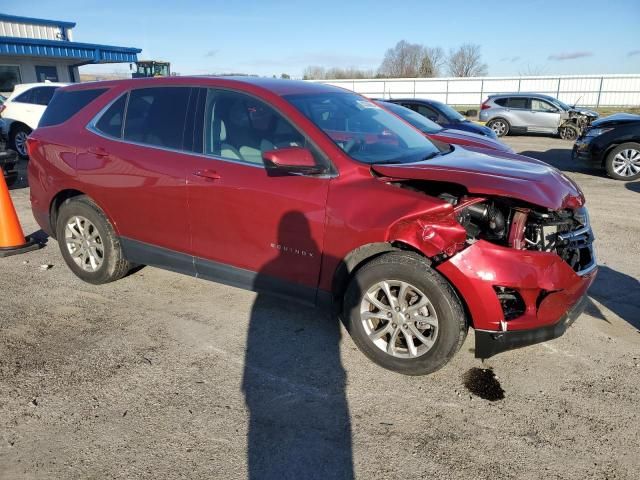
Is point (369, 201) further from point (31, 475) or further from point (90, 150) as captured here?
point (90, 150)

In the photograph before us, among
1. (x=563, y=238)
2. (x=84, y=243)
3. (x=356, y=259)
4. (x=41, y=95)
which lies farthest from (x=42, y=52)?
(x=563, y=238)

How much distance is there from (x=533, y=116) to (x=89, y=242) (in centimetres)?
1802

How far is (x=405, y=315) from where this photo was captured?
10.1 ft

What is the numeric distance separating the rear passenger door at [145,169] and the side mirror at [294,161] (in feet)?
Answer: 3.05

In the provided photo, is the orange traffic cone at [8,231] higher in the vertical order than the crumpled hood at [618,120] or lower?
lower

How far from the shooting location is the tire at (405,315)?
2.92 meters

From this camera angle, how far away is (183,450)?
8.29 ft

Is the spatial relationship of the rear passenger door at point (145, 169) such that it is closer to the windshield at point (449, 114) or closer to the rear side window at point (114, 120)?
the rear side window at point (114, 120)

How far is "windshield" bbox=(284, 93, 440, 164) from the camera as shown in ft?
11.5

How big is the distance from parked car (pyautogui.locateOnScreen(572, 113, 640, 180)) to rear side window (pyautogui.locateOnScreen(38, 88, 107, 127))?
31.6ft

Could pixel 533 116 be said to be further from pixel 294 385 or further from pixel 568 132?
pixel 294 385

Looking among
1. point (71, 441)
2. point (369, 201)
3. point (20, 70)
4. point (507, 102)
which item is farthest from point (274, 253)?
point (20, 70)

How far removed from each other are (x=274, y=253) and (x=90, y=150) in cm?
206

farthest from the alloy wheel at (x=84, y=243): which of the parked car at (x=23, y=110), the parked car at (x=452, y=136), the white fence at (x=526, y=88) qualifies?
the white fence at (x=526, y=88)
